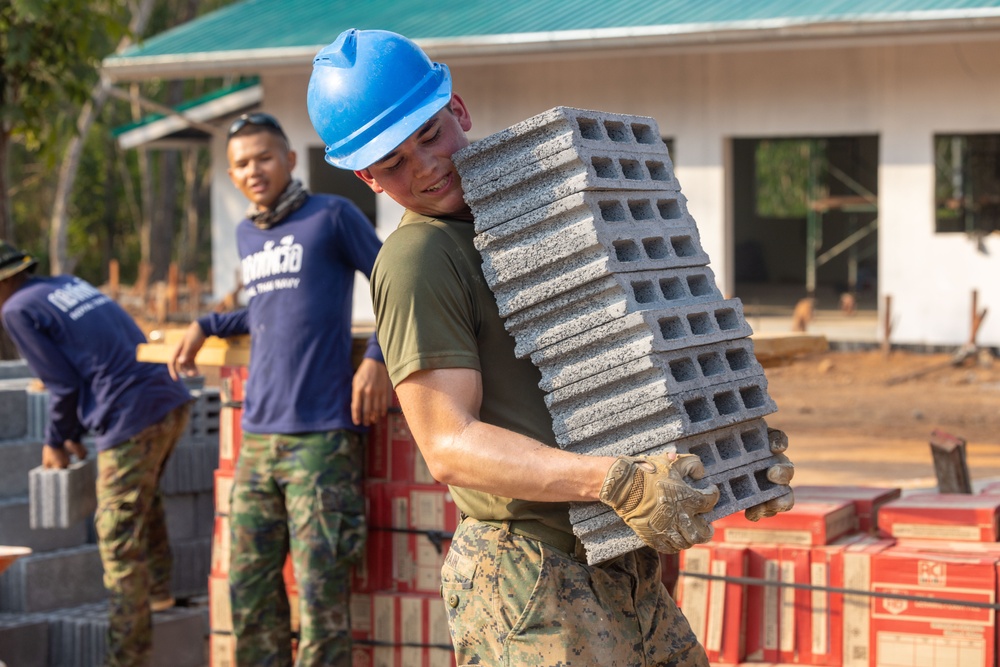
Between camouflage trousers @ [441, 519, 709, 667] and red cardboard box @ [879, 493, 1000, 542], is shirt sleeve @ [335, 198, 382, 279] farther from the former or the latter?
camouflage trousers @ [441, 519, 709, 667]

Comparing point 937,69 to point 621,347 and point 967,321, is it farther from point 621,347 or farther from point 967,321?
point 621,347

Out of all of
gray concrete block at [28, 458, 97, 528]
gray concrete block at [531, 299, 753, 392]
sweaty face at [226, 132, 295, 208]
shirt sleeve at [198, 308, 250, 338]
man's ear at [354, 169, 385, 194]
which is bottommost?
gray concrete block at [28, 458, 97, 528]

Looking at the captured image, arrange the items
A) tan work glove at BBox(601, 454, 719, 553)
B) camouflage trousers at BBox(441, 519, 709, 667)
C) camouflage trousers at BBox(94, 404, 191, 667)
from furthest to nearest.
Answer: camouflage trousers at BBox(94, 404, 191, 667) → camouflage trousers at BBox(441, 519, 709, 667) → tan work glove at BBox(601, 454, 719, 553)

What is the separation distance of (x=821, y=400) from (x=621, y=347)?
1204 centimetres

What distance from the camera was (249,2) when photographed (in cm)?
2044

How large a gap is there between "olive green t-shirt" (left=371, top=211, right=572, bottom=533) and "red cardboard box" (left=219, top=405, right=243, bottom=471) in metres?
2.64

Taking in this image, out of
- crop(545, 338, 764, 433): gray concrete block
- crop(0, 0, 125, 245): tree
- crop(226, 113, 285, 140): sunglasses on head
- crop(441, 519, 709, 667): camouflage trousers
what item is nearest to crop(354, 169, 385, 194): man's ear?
crop(545, 338, 764, 433): gray concrete block

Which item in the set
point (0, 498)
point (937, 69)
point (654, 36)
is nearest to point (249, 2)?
point (654, 36)

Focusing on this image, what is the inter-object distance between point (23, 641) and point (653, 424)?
14.8 ft

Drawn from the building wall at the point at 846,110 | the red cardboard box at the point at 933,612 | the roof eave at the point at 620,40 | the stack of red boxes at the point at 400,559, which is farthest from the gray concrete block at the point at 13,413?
the building wall at the point at 846,110

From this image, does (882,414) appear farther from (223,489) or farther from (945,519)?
(223,489)

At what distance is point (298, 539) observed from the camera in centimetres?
488

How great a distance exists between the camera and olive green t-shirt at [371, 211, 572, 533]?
271 centimetres

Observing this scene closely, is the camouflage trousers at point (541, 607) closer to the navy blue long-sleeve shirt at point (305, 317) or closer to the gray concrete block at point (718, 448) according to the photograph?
the gray concrete block at point (718, 448)
